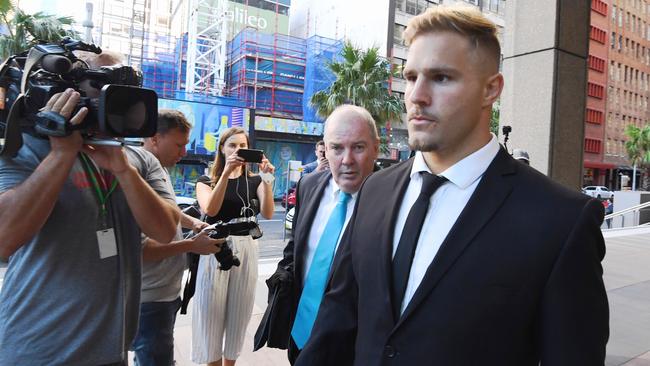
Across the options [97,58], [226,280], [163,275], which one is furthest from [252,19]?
[97,58]

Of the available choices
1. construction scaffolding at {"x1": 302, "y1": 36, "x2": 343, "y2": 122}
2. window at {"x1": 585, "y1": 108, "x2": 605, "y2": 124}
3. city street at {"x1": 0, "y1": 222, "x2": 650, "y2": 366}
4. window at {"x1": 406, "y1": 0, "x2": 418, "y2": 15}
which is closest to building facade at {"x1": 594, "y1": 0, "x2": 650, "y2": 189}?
window at {"x1": 585, "y1": 108, "x2": 605, "y2": 124}

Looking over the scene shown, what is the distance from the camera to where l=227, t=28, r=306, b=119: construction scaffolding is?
31.8 meters

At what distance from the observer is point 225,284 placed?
10.6 feet

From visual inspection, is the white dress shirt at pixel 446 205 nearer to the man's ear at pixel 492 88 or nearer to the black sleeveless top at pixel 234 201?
the man's ear at pixel 492 88

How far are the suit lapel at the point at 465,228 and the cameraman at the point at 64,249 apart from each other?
3.54 feet

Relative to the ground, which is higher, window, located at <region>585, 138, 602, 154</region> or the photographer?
window, located at <region>585, 138, 602, 154</region>

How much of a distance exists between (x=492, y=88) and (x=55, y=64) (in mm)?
1382

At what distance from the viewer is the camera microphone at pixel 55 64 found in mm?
1502

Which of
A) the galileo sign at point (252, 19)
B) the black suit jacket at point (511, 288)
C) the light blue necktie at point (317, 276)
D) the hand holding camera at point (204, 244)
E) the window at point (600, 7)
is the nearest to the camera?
the black suit jacket at point (511, 288)

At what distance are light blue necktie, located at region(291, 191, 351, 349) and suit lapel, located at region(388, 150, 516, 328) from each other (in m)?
0.95

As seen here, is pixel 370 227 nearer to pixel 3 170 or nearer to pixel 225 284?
pixel 3 170

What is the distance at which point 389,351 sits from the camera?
4.20ft

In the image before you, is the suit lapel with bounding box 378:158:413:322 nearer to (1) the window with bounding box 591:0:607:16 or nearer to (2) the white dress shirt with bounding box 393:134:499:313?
(2) the white dress shirt with bounding box 393:134:499:313

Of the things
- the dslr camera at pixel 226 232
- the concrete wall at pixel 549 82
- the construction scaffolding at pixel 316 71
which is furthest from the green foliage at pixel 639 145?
the dslr camera at pixel 226 232
